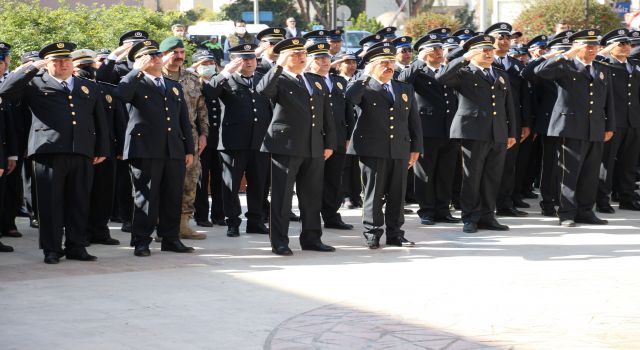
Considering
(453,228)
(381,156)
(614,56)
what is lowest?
(453,228)

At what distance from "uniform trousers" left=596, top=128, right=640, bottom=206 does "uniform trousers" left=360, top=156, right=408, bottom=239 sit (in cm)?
398

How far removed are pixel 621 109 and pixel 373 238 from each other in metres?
4.69

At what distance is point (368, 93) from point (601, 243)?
9.61ft

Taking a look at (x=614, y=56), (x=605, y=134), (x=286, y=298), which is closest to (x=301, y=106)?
(x=286, y=298)

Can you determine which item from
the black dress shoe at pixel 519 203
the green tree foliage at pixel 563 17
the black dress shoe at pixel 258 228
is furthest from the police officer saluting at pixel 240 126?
the green tree foliage at pixel 563 17

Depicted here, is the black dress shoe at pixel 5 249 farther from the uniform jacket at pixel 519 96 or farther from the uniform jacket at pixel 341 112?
the uniform jacket at pixel 519 96

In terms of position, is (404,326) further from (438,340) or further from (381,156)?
(381,156)

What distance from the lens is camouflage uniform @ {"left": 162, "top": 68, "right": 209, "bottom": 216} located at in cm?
1190

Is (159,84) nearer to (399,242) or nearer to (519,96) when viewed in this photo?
(399,242)

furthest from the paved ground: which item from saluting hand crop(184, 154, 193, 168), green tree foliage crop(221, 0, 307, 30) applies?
green tree foliage crop(221, 0, 307, 30)

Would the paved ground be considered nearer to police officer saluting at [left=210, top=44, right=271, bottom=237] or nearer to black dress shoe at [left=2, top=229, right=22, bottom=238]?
black dress shoe at [left=2, top=229, right=22, bottom=238]

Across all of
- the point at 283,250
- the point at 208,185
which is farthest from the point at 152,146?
the point at 208,185

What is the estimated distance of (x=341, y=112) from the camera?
13.1 meters

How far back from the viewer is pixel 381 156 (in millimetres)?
11180
